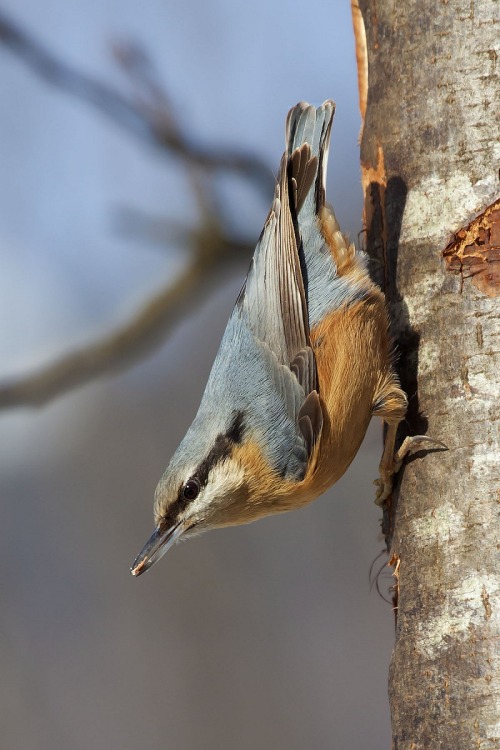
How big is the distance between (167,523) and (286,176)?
116cm

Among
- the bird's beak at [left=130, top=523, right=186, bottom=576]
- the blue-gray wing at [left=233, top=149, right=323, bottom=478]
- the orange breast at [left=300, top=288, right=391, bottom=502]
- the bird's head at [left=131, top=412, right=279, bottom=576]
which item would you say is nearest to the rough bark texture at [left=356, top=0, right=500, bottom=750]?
the orange breast at [left=300, top=288, right=391, bottom=502]

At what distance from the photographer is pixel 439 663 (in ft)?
6.31

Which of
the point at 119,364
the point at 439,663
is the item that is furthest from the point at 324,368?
the point at 439,663

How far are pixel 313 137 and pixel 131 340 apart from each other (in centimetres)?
96

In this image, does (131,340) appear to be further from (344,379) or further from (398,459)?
(398,459)

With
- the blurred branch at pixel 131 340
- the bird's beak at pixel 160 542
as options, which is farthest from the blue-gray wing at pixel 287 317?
the bird's beak at pixel 160 542

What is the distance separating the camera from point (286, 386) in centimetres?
275

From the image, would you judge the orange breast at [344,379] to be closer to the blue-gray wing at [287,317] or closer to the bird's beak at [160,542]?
the blue-gray wing at [287,317]

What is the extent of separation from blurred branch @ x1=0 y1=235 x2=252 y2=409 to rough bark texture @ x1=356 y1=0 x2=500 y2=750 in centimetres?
57

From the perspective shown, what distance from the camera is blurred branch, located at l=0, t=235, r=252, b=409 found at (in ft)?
8.52

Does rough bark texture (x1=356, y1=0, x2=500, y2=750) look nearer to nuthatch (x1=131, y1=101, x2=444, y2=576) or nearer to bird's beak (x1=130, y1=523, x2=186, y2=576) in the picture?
nuthatch (x1=131, y1=101, x2=444, y2=576)

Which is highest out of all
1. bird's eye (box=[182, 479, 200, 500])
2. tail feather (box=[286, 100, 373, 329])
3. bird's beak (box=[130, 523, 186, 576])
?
tail feather (box=[286, 100, 373, 329])

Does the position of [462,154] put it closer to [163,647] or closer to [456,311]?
[456,311]

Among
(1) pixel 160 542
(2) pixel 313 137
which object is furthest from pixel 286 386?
(2) pixel 313 137
